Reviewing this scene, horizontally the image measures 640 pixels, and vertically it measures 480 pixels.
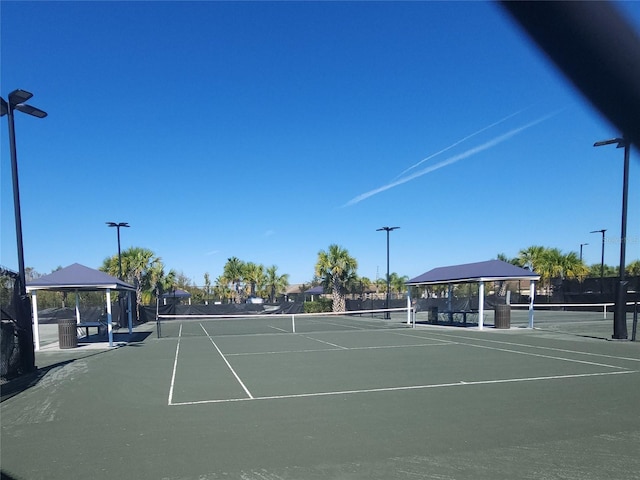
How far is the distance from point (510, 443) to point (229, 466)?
10.1 ft

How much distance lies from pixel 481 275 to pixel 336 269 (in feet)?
61.5

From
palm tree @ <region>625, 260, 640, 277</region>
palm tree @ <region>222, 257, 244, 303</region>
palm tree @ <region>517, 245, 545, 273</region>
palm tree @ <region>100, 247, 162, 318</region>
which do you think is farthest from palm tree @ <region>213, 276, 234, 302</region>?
palm tree @ <region>625, 260, 640, 277</region>

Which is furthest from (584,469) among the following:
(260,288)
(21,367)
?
(260,288)

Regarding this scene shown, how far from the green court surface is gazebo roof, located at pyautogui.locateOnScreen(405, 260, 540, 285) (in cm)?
962

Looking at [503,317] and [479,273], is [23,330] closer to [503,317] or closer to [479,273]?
[479,273]

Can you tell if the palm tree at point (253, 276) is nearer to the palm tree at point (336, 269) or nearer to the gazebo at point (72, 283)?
the palm tree at point (336, 269)

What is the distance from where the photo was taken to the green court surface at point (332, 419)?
15.3 feet

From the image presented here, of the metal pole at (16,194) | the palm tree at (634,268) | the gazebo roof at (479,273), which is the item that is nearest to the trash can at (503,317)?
the gazebo roof at (479,273)

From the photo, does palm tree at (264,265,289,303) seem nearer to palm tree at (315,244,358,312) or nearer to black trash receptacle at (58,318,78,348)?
palm tree at (315,244,358,312)

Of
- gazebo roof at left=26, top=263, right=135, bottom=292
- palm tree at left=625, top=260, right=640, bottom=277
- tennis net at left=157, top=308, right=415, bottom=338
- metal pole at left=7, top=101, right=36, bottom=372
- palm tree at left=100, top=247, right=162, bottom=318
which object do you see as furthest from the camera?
palm tree at left=625, top=260, right=640, bottom=277

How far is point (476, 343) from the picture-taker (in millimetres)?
16328

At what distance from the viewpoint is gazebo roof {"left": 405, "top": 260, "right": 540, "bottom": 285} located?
22.0m

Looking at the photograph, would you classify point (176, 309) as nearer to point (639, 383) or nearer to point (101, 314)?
point (101, 314)

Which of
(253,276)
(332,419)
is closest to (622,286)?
(332,419)
